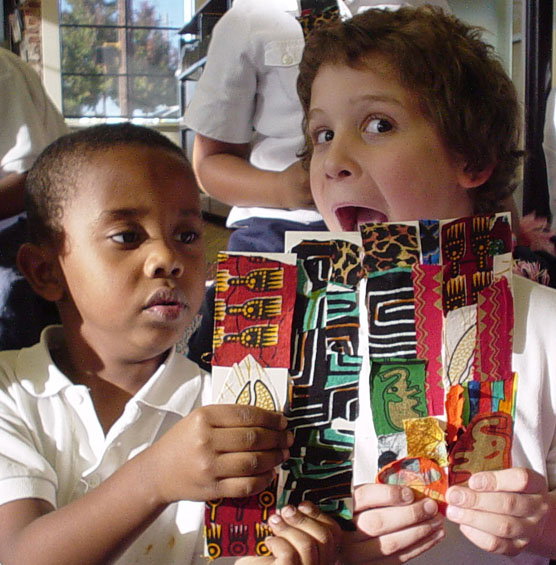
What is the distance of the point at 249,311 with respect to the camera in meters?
0.37

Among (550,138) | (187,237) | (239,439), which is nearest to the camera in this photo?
(239,439)

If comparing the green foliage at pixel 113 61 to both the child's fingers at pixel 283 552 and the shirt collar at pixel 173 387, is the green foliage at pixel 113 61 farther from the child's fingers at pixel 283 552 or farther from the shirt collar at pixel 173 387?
the child's fingers at pixel 283 552

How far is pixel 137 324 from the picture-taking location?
0.45 m

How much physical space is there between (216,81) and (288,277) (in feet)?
0.72

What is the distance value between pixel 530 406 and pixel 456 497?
0.40ft

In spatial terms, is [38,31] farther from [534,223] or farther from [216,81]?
[534,223]

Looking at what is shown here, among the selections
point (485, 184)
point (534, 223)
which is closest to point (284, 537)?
point (485, 184)

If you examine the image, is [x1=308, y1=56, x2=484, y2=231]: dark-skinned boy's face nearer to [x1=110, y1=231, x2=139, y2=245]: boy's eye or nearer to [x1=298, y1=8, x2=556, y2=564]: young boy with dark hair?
[x1=298, y1=8, x2=556, y2=564]: young boy with dark hair

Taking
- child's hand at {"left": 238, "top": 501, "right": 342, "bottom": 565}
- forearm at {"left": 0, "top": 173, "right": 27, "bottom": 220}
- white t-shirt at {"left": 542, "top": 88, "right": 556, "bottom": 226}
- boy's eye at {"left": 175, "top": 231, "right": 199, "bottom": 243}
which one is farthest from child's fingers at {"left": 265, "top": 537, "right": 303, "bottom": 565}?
white t-shirt at {"left": 542, "top": 88, "right": 556, "bottom": 226}

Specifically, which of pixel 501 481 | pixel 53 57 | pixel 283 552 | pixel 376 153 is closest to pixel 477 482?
pixel 501 481

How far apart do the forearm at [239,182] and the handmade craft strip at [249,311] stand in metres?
0.15

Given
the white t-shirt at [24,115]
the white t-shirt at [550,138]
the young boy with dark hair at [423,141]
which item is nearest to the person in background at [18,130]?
the white t-shirt at [24,115]

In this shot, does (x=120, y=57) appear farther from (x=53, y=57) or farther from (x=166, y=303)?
(x=166, y=303)

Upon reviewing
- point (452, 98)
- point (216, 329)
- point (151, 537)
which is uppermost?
point (452, 98)
